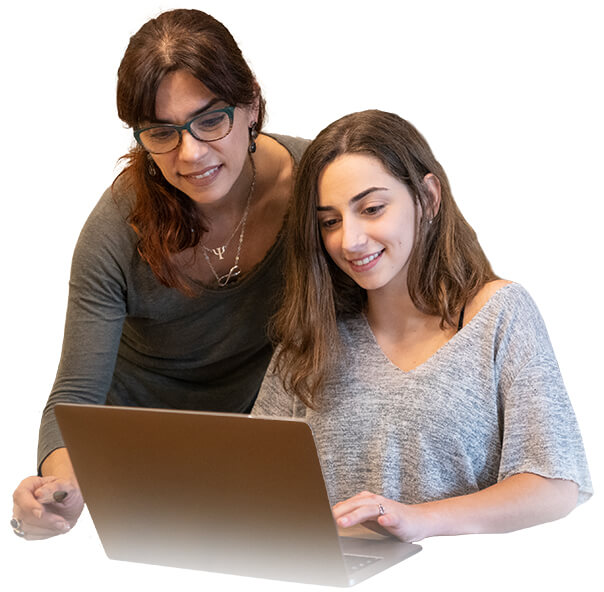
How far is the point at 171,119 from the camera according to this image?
2016 mm

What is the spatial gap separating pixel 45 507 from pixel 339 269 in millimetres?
745

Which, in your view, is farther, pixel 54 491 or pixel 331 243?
pixel 331 243

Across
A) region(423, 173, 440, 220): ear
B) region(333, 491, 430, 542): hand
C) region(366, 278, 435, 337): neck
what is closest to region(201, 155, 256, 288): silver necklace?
region(366, 278, 435, 337): neck

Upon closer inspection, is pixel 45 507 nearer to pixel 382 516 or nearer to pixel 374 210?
pixel 382 516

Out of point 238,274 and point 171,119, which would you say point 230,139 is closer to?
point 171,119

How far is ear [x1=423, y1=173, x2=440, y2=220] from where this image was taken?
206 cm

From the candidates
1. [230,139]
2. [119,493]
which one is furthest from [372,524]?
[230,139]

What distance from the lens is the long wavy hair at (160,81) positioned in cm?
200

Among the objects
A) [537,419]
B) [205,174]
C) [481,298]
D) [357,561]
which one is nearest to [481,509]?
[537,419]

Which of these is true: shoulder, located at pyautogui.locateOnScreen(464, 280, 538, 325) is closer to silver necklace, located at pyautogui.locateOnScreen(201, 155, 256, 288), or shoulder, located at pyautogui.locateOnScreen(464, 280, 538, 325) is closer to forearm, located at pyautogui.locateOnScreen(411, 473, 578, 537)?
forearm, located at pyautogui.locateOnScreen(411, 473, 578, 537)

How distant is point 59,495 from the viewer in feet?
6.08

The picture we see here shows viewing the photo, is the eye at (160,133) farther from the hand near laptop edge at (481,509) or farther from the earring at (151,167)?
the hand near laptop edge at (481,509)

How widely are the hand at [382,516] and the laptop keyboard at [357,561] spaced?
0.05 meters

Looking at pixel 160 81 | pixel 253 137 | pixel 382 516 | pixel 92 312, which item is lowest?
pixel 382 516
